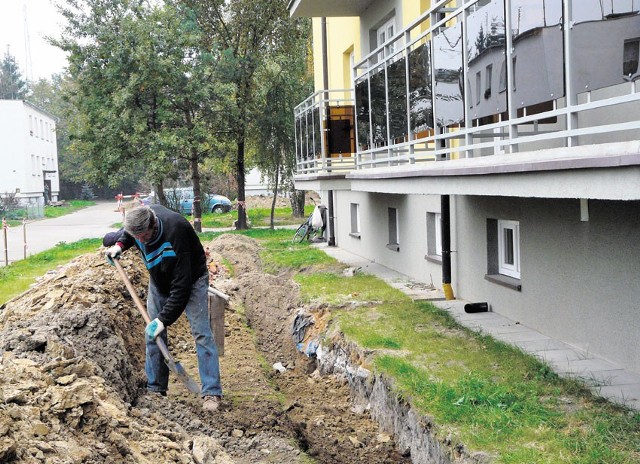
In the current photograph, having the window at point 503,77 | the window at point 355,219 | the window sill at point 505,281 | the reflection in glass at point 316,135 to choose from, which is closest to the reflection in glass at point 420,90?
the window sill at point 505,281

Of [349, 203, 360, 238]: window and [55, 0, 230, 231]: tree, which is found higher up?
[55, 0, 230, 231]: tree

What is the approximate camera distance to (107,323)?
324 inches

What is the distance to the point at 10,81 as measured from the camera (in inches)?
3829

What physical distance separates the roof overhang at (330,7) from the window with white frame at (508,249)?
768cm

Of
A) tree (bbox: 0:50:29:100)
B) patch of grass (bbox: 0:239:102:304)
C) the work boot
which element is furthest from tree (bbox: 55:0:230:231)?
tree (bbox: 0:50:29:100)

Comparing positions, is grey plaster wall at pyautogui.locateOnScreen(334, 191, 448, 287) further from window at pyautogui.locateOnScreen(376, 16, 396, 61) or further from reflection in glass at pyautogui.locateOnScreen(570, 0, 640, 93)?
reflection in glass at pyautogui.locateOnScreen(570, 0, 640, 93)

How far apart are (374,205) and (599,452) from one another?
11.1m

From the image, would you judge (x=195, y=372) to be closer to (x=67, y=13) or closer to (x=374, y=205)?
(x=374, y=205)

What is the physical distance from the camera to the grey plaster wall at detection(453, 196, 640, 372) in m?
6.34

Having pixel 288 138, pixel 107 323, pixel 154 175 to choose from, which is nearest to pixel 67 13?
pixel 154 175

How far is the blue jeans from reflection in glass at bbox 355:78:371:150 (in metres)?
5.49

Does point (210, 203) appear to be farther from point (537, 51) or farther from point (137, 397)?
point (537, 51)

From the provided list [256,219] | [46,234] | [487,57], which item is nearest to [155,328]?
[487,57]

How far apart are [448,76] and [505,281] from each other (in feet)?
8.21
